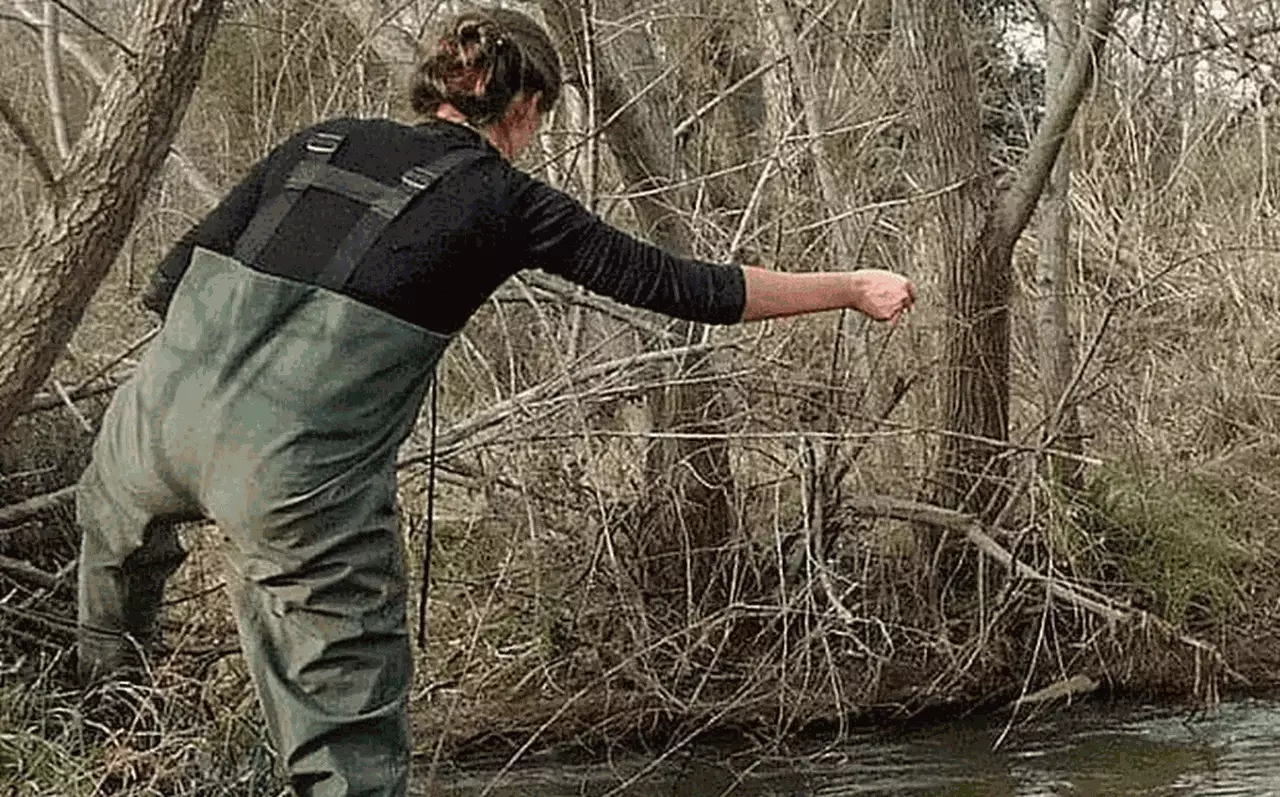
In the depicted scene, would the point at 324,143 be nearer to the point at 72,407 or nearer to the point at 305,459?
the point at 305,459

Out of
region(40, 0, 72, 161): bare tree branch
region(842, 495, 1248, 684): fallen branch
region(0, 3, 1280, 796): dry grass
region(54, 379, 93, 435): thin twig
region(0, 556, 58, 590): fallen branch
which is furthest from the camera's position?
region(842, 495, 1248, 684): fallen branch

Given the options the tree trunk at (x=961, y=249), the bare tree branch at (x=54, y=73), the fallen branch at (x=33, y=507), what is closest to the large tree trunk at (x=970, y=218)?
the tree trunk at (x=961, y=249)

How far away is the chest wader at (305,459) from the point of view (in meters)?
4.10

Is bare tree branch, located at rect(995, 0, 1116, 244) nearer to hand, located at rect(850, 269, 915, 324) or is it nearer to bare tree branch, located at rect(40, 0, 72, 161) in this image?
bare tree branch, located at rect(40, 0, 72, 161)

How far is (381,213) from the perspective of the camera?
13.3 feet

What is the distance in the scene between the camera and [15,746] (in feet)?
16.7

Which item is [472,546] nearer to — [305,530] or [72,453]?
[72,453]

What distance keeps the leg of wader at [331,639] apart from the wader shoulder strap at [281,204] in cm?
51

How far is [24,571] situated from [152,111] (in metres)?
1.64

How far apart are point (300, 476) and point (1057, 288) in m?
6.19

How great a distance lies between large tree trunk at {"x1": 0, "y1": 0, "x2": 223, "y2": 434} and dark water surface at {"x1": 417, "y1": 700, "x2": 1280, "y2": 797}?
277cm

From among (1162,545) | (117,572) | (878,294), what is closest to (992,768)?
(1162,545)

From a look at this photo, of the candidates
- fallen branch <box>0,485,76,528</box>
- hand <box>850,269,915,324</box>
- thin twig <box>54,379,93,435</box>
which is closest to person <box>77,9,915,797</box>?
hand <box>850,269,915,324</box>

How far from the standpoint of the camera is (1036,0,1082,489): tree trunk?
8703 millimetres
